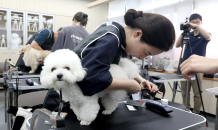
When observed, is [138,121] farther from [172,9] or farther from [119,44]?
[172,9]

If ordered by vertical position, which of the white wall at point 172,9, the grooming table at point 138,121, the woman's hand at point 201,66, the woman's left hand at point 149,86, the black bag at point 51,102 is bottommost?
the grooming table at point 138,121

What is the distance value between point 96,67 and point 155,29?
309 mm

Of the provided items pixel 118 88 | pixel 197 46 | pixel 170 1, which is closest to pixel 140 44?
pixel 118 88

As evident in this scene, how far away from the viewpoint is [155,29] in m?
0.73

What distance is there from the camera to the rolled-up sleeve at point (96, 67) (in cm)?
66

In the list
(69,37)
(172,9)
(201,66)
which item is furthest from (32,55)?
(172,9)

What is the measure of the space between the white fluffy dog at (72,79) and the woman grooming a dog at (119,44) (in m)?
0.03

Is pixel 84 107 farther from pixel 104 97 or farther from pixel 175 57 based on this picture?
pixel 175 57

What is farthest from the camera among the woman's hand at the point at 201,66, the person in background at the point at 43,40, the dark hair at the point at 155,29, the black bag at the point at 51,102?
the person in background at the point at 43,40

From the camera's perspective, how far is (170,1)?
139 inches

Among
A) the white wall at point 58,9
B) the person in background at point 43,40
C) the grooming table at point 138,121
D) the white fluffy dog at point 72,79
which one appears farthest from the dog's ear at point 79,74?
the white wall at point 58,9

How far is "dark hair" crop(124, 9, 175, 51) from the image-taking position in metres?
0.73

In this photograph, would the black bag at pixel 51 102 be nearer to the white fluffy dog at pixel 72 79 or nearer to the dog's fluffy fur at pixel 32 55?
the white fluffy dog at pixel 72 79

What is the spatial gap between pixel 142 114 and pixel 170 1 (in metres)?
3.26
